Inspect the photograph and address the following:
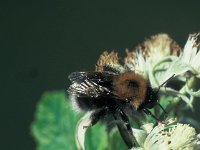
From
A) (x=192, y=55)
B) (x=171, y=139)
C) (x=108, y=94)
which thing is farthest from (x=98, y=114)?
(x=192, y=55)

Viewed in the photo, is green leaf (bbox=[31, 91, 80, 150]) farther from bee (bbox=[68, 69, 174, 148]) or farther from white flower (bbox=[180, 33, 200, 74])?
white flower (bbox=[180, 33, 200, 74])

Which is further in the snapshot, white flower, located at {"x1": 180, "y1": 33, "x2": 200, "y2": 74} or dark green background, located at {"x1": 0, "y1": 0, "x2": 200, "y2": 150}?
dark green background, located at {"x1": 0, "y1": 0, "x2": 200, "y2": 150}

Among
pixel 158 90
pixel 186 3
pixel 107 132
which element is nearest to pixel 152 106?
pixel 158 90

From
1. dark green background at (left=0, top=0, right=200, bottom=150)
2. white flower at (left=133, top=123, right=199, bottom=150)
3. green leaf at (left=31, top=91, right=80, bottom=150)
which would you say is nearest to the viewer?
white flower at (left=133, top=123, right=199, bottom=150)

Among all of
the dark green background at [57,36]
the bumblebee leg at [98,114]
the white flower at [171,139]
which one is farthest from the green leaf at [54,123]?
the dark green background at [57,36]

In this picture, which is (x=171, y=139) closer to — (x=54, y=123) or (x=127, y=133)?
(x=127, y=133)

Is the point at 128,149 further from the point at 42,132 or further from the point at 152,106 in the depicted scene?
the point at 42,132

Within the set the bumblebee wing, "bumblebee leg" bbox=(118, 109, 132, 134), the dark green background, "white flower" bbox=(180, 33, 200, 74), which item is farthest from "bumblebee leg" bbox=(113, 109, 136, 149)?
the dark green background

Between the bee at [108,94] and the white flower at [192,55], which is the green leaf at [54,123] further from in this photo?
the white flower at [192,55]
